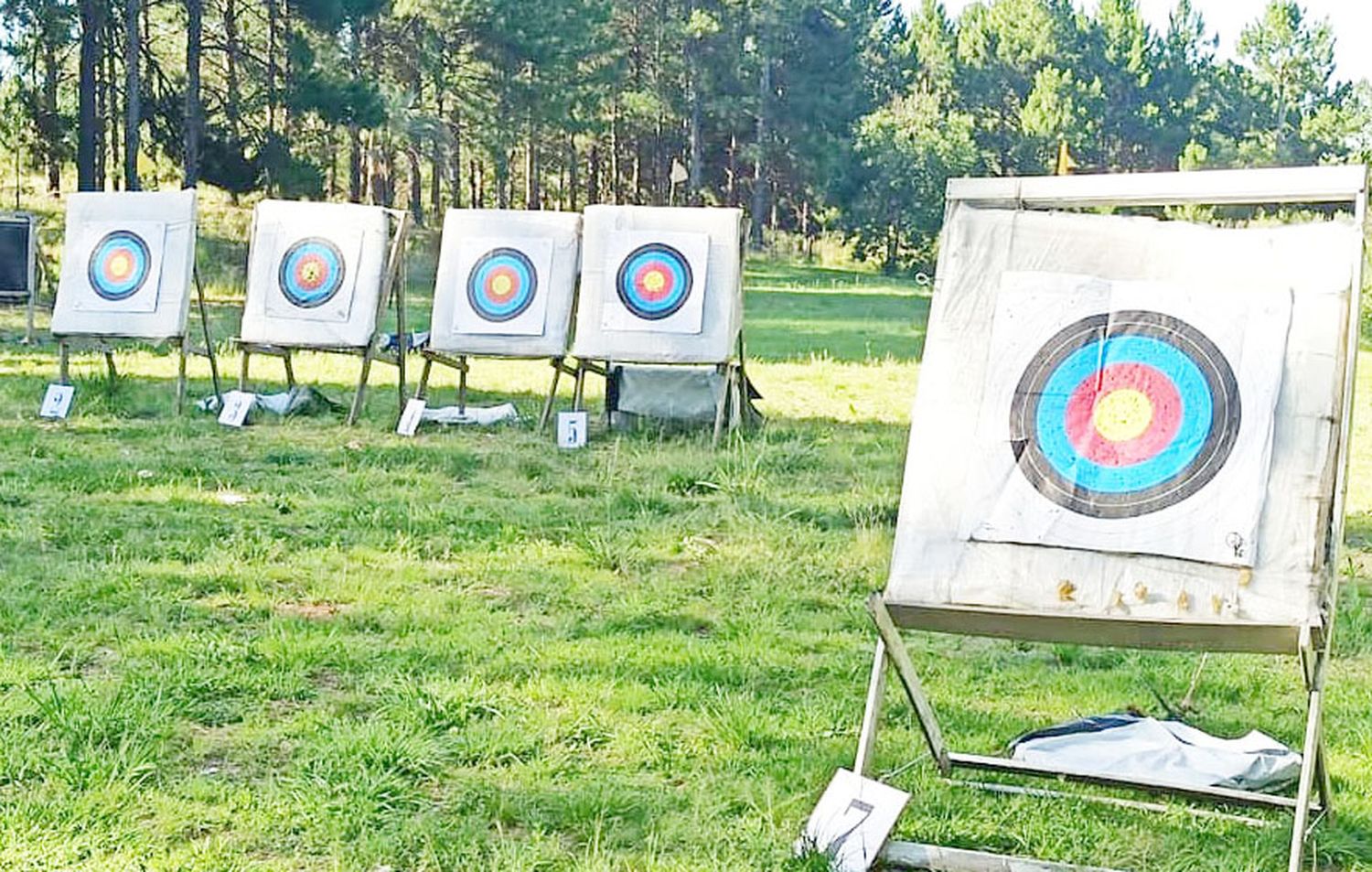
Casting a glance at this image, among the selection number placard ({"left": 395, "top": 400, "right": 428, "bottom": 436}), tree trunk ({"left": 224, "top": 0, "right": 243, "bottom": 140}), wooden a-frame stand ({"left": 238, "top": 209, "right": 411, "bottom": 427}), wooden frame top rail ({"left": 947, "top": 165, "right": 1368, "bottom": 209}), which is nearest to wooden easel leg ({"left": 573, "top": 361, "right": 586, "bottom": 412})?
number placard ({"left": 395, "top": 400, "right": 428, "bottom": 436})

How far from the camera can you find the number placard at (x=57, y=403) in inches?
299

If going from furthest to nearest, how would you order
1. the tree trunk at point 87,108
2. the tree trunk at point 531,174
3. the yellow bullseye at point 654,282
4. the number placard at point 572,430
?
the tree trunk at point 531,174
the tree trunk at point 87,108
the yellow bullseye at point 654,282
the number placard at point 572,430

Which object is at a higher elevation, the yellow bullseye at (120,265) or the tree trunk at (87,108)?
the tree trunk at (87,108)

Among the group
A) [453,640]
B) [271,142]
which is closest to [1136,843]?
[453,640]

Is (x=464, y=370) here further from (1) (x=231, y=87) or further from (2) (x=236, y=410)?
(1) (x=231, y=87)

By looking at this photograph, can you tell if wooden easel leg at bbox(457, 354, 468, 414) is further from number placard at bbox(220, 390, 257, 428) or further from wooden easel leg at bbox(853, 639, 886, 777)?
wooden easel leg at bbox(853, 639, 886, 777)

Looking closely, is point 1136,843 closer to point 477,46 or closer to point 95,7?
point 95,7

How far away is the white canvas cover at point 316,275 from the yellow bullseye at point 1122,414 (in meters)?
5.64

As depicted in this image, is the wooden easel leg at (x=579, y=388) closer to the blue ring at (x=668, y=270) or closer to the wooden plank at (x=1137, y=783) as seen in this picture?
the blue ring at (x=668, y=270)

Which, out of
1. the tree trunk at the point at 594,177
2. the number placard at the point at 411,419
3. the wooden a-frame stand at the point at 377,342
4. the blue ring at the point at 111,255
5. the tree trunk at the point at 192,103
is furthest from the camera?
the tree trunk at the point at 594,177

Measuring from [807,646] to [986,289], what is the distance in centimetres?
132

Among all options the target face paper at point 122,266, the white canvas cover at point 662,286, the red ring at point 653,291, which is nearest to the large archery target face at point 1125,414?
the white canvas cover at point 662,286

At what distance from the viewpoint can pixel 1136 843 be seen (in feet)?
8.89

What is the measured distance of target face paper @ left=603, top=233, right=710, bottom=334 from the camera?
7.70m
